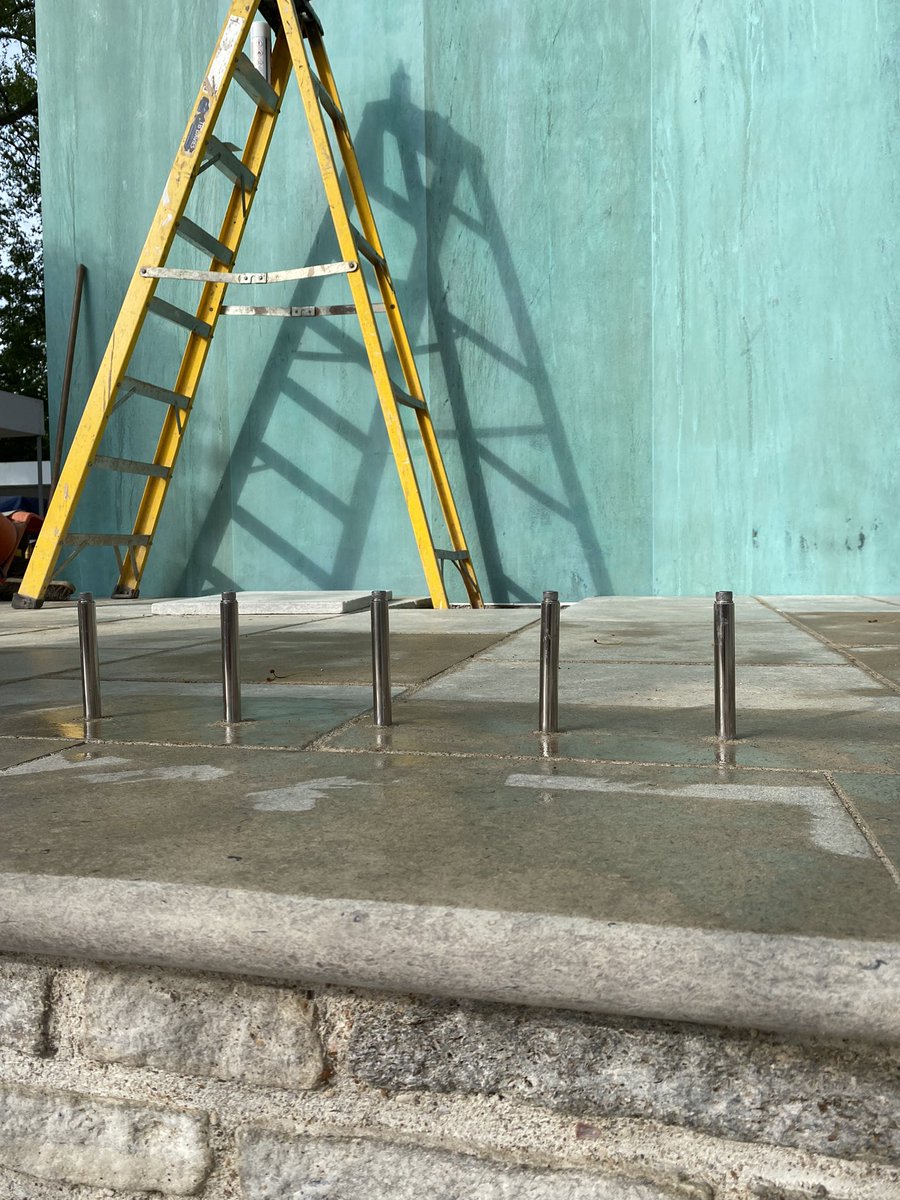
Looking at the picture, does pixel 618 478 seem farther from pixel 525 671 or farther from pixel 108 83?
pixel 108 83

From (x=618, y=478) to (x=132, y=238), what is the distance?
4.60 meters

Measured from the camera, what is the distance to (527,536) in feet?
25.6

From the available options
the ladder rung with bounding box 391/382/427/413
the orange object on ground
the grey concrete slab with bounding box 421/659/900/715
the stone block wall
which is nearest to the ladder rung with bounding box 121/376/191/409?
the ladder rung with bounding box 391/382/427/413

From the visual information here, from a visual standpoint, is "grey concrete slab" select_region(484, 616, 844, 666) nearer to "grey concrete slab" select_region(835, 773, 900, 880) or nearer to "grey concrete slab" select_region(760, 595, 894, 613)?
"grey concrete slab" select_region(760, 595, 894, 613)

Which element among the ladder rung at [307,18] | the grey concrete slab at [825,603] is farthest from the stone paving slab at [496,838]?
the ladder rung at [307,18]

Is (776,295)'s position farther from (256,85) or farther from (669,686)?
(669,686)

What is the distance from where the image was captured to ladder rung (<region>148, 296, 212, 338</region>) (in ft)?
22.3

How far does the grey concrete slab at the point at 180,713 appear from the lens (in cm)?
218

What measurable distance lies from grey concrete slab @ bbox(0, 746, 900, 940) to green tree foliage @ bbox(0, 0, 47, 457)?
21292 mm

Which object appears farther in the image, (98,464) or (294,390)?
(294,390)

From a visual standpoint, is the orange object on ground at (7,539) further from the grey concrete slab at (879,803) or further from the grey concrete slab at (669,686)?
the grey concrete slab at (879,803)

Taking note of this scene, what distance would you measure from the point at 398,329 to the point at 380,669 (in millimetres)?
5341

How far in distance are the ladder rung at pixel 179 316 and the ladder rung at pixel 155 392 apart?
49cm

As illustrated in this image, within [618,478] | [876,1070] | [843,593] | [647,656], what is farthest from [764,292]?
[876,1070]
